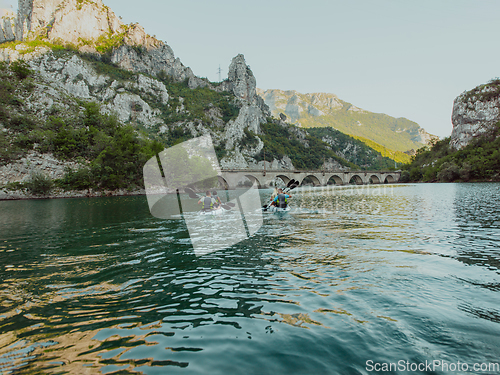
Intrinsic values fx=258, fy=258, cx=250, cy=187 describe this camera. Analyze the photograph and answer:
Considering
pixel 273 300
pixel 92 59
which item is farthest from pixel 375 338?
pixel 92 59

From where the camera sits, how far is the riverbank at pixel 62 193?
153ft

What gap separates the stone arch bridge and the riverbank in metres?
25.9

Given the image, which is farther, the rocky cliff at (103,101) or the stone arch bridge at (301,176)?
the stone arch bridge at (301,176)

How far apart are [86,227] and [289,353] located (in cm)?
1589

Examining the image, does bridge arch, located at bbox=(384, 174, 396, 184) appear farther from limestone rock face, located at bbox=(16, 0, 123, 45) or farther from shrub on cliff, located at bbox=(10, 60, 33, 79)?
limestone rock face, located at bbox=(16, 0, 123, 45)

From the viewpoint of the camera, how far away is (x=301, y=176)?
93.8 m

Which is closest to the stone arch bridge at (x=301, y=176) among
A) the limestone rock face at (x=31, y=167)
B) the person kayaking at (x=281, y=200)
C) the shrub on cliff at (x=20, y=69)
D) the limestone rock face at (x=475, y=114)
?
the limestone rock face at (x=475, y=114)

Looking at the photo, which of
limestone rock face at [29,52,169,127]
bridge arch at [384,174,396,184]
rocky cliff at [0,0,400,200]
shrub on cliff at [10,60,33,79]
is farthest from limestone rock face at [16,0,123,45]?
bridge arch at [384,174,396,184]

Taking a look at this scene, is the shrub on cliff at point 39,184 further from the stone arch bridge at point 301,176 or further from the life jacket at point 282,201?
the life jacket at point 282,201

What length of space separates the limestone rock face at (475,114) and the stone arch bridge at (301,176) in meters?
28.8

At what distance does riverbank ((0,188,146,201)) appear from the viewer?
153ft

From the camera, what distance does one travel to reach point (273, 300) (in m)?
5.41

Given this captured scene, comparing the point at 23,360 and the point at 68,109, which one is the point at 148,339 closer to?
the point at 23,360

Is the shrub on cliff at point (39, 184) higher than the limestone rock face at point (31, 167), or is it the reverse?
the limestone rock face at point (31, 167)
